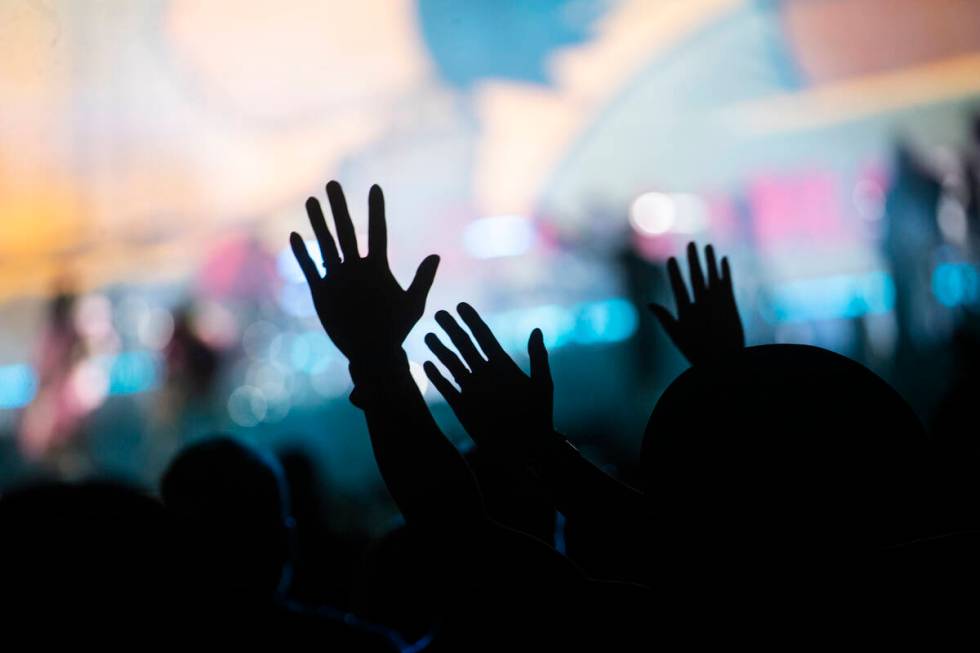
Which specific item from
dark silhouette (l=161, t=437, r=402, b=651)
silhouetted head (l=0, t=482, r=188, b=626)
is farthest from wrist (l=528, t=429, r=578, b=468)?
silhouetted head (l=0, t=482, r=188, b=626)

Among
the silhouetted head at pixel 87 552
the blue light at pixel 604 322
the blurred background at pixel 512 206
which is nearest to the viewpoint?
the silhouetted head at pixel 87 552

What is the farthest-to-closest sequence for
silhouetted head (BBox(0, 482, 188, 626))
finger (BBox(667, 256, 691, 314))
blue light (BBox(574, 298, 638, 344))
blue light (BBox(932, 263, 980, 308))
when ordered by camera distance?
blue light (BBox(574, 298, 638, 344)), blue light (BBox(932, 263, 980, 308)), finger (BBox(667, 256, 691, 314)), silhouetted head (BBox(0, 482, 188, 626))

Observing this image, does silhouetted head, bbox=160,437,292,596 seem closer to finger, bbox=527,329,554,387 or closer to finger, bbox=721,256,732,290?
finger, bbox=527,329,554,387

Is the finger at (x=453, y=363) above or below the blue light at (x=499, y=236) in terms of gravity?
below

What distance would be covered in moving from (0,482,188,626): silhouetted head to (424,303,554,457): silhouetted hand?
0.42 metres

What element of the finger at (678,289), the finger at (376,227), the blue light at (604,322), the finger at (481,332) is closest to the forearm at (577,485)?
the finger at (481,332)

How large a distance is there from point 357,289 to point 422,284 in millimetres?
68

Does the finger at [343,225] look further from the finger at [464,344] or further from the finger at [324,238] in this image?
the finger at [464,344]

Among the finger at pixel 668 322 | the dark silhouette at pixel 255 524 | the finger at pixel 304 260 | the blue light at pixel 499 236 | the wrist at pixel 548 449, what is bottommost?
the dark silhouette at pixel 255 524

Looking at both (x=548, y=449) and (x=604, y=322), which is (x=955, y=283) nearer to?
(x=604, y=322)

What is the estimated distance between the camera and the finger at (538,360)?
96 centimetres

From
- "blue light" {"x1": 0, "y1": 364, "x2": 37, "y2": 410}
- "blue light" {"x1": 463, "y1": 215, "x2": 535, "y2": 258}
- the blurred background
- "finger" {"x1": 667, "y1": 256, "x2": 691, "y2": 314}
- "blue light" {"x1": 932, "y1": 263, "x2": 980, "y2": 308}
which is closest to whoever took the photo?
"finger" {"x1": 667, "y1": 256, "x2": 691, "y2": 314}

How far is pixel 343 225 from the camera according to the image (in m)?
0.90

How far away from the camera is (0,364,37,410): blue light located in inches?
181
